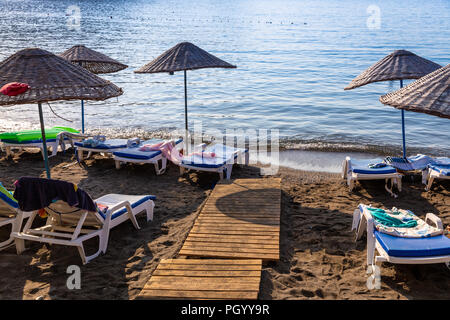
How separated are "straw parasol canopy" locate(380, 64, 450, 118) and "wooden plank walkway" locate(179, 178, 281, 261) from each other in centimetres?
230

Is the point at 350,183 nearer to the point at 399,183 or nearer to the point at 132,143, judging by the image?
the point at 399,183

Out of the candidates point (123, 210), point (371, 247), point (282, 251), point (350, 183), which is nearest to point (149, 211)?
point (123, 210)

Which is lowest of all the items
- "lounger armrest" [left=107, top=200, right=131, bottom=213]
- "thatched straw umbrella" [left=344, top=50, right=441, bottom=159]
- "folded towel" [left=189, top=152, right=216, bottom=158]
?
"lounger armrest" [left=107, top=200, right=131, bottom=213]

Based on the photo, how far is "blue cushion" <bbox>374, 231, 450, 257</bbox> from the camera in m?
4.55

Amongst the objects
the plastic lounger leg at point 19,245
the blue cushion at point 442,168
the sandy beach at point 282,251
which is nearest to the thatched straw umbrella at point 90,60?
the sandy beach at point 282,251

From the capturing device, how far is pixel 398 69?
325 inches

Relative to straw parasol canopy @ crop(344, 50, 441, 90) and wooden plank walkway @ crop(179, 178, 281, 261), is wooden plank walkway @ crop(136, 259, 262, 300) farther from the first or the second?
straw parasol canopy @ crop(344, 50, 441, 90)

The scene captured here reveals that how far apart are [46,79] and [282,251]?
13.0ft

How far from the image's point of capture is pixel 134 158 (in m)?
8.86

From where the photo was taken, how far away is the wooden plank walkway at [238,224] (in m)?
5.22

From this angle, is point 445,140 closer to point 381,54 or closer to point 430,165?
point 430,165

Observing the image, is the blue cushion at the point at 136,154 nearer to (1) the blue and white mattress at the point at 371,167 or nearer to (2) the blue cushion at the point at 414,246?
(1) the blue and white mattress at the point at 371,167

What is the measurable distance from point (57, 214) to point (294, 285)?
3.11 m

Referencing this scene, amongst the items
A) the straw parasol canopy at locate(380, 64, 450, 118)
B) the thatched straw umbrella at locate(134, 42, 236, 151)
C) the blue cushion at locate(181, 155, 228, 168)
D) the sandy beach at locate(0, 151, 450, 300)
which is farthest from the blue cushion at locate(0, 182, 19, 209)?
the straw parasol canopy at locate(380, 64, 450, 118)
